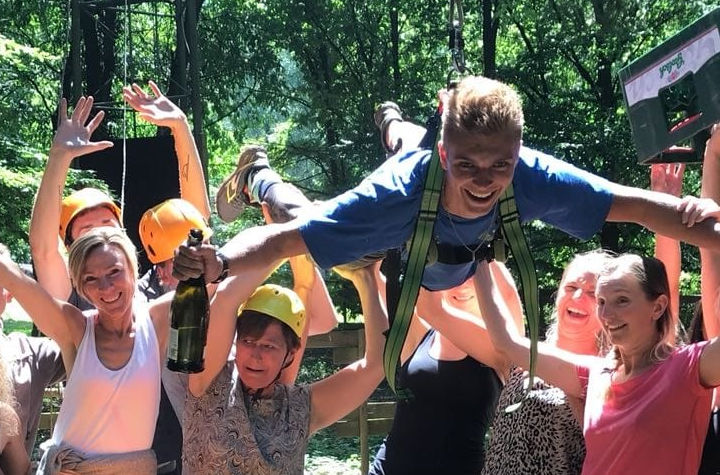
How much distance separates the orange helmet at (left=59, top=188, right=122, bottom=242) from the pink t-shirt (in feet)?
6.29

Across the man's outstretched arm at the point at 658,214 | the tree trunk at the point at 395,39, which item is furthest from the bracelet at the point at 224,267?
the tree trunk at the point at 395,39

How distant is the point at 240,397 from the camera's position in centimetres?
274

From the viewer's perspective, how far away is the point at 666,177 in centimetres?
296

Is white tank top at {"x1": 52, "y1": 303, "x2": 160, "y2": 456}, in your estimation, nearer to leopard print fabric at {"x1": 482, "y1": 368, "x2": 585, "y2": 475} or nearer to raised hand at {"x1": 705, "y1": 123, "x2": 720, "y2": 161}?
leopard print fabric at {"x1": 482, "y1": 368, "x2": 585, "y2": 475}

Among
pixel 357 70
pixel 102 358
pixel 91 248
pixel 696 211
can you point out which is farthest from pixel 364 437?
pixel 357 70

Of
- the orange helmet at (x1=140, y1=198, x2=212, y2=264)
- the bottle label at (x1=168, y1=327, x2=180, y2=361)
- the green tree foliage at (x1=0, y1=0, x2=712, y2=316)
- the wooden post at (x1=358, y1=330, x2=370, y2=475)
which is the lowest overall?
the wooden post at (x1=358, y1=330, x2=370, y2=475)

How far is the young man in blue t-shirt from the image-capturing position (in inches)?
88.7

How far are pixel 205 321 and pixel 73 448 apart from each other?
2.32ft

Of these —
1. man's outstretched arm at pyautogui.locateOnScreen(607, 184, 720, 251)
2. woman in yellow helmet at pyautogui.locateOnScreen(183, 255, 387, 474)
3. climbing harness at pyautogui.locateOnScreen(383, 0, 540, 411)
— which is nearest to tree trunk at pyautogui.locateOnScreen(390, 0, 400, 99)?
woman in yellow helmet at pyautogui.locateOnScreen(183, 255, 387, 474)

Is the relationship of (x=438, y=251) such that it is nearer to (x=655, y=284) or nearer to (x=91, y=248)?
(x=655, y=284)

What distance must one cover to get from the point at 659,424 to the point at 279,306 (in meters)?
1.17

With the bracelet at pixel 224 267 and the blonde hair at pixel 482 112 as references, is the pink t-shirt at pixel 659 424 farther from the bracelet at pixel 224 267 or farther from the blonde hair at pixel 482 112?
the bracelet at pixel 224 267

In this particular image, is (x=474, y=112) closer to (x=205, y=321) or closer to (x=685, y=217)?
(x=685, y=217)

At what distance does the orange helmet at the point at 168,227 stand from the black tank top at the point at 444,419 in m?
0.96
